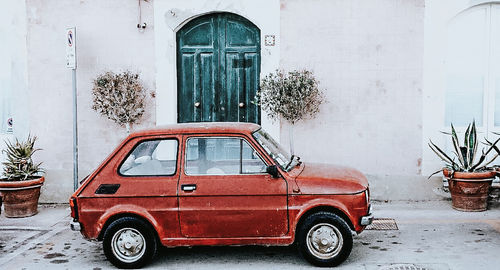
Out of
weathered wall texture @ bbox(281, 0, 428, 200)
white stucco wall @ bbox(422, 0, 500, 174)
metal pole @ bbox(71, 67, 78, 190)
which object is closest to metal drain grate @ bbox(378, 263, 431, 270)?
weathered wall texture @ bbox(281, 0, 428, 200)

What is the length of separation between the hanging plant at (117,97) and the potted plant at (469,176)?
5071 mm

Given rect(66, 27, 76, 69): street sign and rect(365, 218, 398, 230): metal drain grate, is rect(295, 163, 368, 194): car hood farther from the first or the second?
rect(66, 27, 76, 69): street sign

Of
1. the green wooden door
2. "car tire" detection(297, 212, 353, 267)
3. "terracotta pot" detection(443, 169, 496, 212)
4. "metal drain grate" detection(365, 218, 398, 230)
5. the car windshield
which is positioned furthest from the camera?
the green wooden door

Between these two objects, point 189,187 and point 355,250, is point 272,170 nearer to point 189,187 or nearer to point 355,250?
point 189,187

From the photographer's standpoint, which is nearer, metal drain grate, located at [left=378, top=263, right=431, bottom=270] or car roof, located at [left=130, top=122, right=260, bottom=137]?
metal drain grate, located at [left=378, top=263, right=431, bottom=270]

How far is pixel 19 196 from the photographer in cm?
925

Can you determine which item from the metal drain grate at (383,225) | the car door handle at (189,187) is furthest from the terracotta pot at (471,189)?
the car door handle at (189,187)

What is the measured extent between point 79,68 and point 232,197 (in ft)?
17.0

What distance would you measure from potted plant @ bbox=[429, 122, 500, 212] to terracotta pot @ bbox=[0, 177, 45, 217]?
6558 mm

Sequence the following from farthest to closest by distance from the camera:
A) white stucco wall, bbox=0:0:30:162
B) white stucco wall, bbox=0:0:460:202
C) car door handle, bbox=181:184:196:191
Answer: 1. white stucco wall, bbox=0:0:30:162
2. white stucco wall, bbox=0:0:460:202
3. car door handle, bbox=181:184:196:191

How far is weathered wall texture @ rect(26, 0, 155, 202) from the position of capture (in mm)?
10141

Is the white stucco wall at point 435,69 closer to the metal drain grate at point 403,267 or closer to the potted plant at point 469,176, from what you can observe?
the potted plant at point 469,176

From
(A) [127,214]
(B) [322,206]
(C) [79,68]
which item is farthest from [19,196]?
(B) [322,206]

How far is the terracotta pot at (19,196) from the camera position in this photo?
30.0ft
